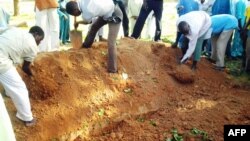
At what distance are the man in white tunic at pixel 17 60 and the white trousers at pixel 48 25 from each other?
7.83 feet

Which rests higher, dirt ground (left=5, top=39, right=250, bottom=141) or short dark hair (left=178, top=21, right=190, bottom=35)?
short dark hair (left=178, top=21, right=190, bottom=35)

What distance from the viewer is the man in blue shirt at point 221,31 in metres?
7.15

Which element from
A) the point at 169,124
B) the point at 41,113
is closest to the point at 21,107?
the point at 41,113

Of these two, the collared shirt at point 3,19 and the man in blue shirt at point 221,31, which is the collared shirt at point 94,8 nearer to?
the collared shirt at point 3,19

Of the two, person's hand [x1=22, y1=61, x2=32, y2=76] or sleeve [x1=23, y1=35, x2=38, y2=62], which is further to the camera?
person's hand [x1=22, y1=61, x2=32, y2=76]

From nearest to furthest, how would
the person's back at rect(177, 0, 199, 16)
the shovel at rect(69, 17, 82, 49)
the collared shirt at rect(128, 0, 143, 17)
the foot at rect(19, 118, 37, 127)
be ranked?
the foot at rect(19, 118, 37, 127) < the shovel at rect(69, 17, 82, 49) < the person's back at rect(177, 0, 199, 16) < the collared shirt at rect(128, 0, 143, 17)

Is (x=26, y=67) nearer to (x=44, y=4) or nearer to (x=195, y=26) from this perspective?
(x=44, y=4)

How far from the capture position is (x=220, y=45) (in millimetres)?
7336

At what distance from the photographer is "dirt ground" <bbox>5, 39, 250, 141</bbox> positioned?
16.4 feet

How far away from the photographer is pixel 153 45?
23.4 feet

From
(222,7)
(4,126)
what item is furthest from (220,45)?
(4,126)

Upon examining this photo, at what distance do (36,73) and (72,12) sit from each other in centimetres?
104

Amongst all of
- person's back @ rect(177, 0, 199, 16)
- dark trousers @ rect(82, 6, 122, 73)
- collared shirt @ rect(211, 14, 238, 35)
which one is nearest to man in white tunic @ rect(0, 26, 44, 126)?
dark trousers @ rect(82, 6, 122, 73)

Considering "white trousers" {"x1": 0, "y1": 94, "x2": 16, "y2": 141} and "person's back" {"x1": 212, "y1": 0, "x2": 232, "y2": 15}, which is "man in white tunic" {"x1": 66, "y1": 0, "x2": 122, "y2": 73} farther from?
"person's back" {"x1": 212, "y1": 0, "x2": 232, "y2": 15}
